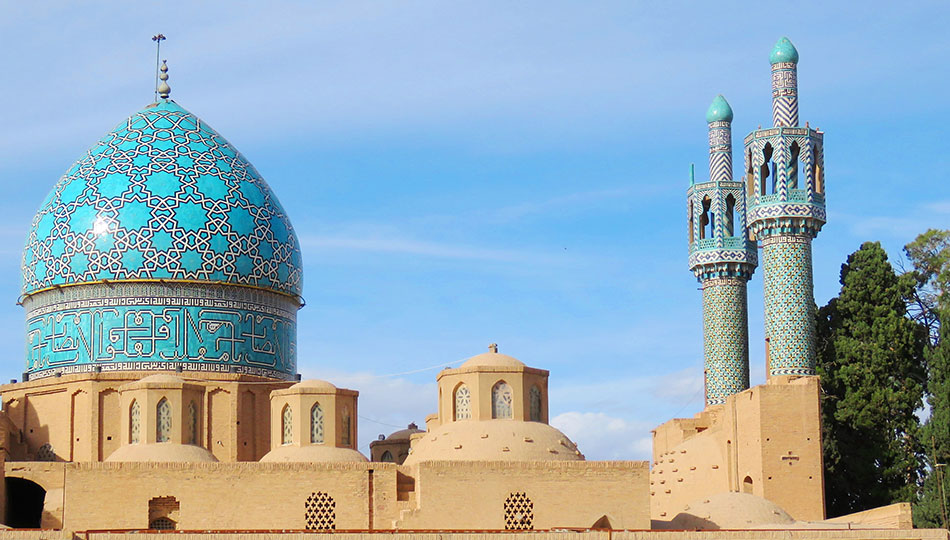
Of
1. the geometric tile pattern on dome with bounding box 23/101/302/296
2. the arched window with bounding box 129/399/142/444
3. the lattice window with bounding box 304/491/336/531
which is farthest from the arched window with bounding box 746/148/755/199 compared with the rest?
the arched window with bounding box 129/399/142/444

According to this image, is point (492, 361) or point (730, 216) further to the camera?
point (730, 216)

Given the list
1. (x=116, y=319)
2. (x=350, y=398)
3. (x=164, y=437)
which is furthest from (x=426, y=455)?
(x=116, y=319)

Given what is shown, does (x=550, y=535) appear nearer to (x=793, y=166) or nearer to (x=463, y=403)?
(x=463, y=403)

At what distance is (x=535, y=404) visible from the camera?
2417 centimetres

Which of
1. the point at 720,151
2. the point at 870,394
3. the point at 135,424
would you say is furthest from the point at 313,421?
the point at 720,151

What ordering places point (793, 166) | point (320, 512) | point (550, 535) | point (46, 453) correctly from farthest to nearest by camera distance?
1. point (793, 166)
2. point (46, 453)
3. point (320, 512)
4. point (550, 535)

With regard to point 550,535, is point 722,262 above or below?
above

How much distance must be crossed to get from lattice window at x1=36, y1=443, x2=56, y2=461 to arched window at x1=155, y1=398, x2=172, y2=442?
2375 mm

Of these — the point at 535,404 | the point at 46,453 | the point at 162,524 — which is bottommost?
the point at 162,524

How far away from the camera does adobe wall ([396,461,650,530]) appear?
22422 mm

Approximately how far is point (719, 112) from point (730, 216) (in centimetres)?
181

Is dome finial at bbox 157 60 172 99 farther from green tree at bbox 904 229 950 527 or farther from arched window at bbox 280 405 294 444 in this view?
green tree at bbox 904 229 950 527

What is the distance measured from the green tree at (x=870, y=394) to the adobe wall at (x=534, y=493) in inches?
230

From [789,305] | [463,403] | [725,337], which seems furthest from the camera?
[725,337]
